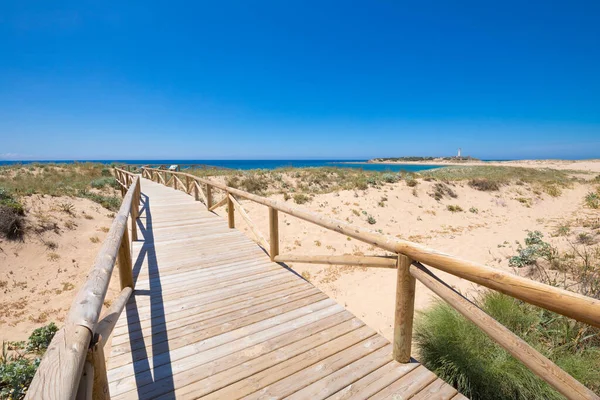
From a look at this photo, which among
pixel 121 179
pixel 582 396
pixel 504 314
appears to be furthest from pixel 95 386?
pixel 121 179

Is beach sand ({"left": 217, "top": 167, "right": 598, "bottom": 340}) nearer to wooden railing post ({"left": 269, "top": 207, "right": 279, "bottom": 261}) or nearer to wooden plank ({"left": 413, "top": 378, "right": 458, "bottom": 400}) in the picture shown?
wooden railing post ({"left": 269, "top": 207, "right": 279, "bottom": 261})

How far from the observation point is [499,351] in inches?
118

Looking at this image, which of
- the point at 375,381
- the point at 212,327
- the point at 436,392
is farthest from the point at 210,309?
the point at 436,392

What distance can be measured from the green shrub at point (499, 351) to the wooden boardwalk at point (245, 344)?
3.12 ft

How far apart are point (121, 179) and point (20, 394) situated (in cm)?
1677

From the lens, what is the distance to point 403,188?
15055 mm

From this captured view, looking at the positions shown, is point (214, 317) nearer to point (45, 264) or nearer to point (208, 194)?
point (208, 194)

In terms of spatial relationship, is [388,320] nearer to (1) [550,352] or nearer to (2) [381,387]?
(1) [550,352]

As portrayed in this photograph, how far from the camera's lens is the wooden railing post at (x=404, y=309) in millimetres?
2260

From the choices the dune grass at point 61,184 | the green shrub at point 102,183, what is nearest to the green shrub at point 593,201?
the dune grass at point 61,184

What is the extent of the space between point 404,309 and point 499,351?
158cm

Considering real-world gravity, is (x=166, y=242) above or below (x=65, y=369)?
below

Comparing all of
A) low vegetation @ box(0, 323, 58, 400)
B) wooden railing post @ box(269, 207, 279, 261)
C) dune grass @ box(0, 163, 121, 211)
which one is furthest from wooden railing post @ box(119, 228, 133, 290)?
dune grass @ box(0, 163, 121, 211)

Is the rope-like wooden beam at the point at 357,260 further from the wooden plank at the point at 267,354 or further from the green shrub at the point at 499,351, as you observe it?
the green shrub at the point at 499,351
